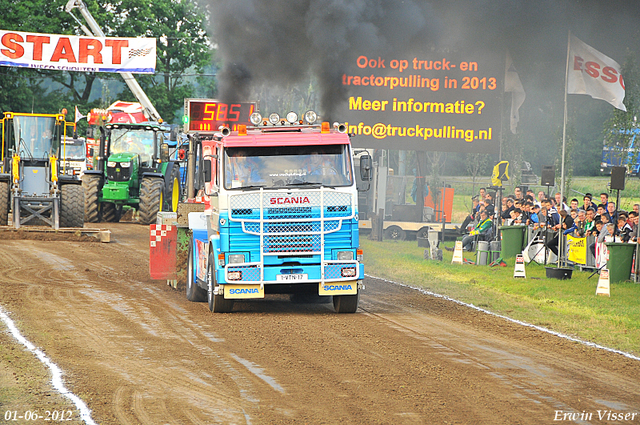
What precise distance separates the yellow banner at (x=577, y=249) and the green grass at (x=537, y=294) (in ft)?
1.00

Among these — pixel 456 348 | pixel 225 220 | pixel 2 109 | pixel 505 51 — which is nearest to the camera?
pixel 456 348

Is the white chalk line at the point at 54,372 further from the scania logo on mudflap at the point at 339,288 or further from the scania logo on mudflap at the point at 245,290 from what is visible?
the scania logo on mudflap at the point at 339,288

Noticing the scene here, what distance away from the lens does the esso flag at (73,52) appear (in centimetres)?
3002

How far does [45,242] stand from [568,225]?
13118 mm

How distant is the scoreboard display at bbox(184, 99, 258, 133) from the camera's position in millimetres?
17109

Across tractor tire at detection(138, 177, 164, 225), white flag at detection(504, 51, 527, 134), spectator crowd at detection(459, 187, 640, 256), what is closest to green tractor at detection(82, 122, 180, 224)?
tractor tire at detection(138, 177, 164, 225)

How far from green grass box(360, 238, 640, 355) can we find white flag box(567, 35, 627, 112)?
4817 mm

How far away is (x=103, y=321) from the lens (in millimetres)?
10914

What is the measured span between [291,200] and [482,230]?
11825 millimetres

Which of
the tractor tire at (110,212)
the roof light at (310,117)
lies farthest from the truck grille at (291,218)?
the tractor tire at (110,212)

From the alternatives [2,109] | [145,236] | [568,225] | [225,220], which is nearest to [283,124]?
[225,220]

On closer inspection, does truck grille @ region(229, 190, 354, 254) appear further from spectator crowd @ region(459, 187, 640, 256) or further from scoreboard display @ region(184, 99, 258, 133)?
spectator crowd @ region(459, 187, 640, 256)

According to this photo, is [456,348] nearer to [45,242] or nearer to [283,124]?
[283,124]

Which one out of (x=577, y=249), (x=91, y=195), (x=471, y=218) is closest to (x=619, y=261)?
(x=577, y=249)
